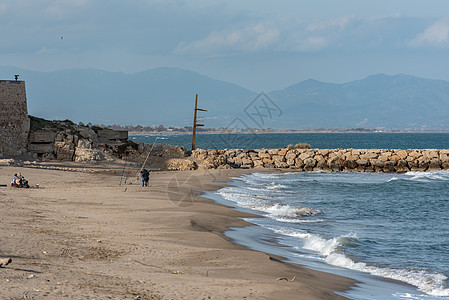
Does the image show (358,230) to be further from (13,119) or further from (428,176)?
(428,176)

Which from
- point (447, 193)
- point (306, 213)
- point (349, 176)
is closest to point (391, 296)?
point (306, 213)

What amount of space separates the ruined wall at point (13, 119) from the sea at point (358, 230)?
1315 cm

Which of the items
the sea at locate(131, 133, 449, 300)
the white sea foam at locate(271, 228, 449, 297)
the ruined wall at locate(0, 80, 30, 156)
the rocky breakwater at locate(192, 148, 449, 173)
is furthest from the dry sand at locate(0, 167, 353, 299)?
the rocky breakwater at locate(192, 148, 449, 173)

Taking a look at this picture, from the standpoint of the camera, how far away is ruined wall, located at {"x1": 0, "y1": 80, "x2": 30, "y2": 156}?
3294 cm

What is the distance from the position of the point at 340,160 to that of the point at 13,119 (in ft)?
87.9

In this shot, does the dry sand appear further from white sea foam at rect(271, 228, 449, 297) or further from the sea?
white sea foam at rect(271, 228, 449, 297)

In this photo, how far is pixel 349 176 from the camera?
42.4 metres

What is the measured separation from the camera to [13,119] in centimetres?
3356

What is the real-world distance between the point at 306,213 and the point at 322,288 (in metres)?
11.9

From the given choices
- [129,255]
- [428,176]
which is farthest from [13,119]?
[428,176]

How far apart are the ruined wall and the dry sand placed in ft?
46.2

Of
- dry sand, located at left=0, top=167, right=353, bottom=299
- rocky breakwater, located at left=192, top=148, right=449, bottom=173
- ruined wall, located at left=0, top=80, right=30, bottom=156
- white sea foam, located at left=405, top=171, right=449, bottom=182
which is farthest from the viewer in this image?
rocky breakwater, located at left=192, top=148, right=449, bottom=173

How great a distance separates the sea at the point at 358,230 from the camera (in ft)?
41.5

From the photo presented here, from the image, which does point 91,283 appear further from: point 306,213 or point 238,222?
point 306,213
